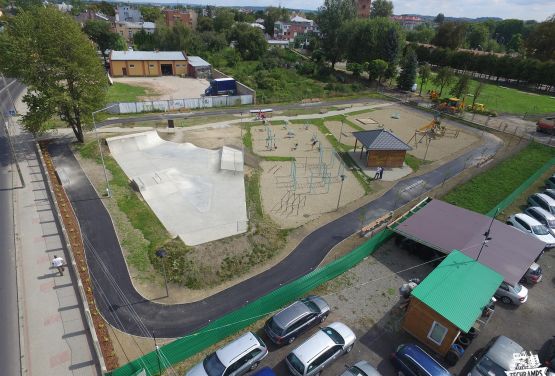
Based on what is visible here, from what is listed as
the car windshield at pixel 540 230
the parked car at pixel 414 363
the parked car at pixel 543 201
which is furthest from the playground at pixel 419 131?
the parked car at pixel 414 363

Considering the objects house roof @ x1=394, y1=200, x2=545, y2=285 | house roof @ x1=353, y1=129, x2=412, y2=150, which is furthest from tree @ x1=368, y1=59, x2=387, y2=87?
house roof @ x1=394, y1=200, x2=545, y2=285

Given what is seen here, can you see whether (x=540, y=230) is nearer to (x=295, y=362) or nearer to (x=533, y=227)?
(x=533, y=227)

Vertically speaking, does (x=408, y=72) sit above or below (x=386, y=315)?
above

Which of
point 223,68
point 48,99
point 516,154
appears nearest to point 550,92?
point 516,154

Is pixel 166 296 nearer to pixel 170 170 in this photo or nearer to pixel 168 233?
pixel 168 233

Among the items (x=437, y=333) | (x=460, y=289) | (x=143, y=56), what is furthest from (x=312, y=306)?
(x=143, y=56)

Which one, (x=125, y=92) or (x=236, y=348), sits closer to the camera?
(x=236, y=348)

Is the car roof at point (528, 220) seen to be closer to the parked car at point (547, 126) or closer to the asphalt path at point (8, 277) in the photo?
the parked car at point (547, 126)
